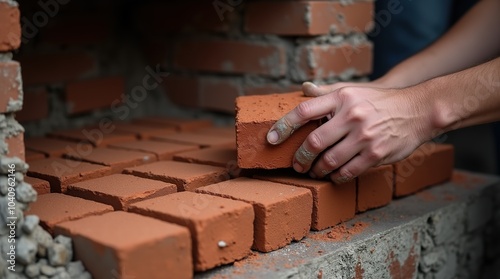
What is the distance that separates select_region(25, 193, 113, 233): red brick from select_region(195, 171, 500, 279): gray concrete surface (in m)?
0.35

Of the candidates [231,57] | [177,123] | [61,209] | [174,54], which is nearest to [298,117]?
[61,209]

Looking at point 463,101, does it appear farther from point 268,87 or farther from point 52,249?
point 52,249

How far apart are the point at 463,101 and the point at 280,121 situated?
543 millimetres

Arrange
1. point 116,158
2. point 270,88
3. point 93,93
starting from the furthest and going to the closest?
point 93,93 → point 270,88 → point 116,158

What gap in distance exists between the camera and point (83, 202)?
5.65ft

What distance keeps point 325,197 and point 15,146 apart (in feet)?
2.86

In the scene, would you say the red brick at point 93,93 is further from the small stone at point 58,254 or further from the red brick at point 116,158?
the small stone at point 58,254

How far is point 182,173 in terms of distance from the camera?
6.32ft

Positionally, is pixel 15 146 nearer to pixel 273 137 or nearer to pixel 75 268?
pixel 75 268

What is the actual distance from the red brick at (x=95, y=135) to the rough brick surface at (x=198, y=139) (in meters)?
0.13

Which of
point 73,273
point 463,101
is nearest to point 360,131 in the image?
point 463,101

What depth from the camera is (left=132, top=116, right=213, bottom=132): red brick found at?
271 cm

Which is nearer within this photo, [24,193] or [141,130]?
[24,193]

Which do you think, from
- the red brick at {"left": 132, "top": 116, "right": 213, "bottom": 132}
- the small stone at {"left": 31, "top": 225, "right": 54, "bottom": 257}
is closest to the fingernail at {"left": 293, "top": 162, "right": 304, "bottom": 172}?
the small stone at {"left": 31, "top": 225, "right": 54, "bottom": 257}
